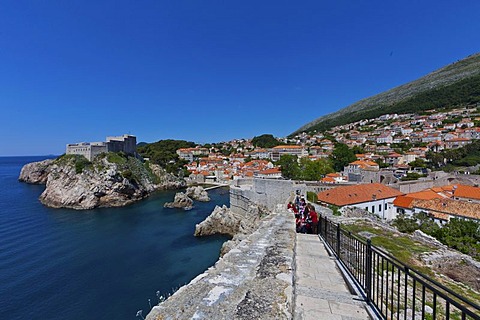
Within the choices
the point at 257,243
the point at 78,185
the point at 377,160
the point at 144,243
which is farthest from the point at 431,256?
the point at 377,160

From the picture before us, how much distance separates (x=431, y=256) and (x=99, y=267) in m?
20.9

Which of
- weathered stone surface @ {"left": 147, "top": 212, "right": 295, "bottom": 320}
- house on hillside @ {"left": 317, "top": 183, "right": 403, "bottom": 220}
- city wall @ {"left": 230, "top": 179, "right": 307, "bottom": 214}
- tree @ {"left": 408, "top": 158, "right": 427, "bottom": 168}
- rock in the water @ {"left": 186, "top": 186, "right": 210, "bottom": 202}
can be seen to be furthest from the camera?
tree @ {"left": 408, "top": 158, "right": 427, "bottom": 168}

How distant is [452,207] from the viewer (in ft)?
64.4

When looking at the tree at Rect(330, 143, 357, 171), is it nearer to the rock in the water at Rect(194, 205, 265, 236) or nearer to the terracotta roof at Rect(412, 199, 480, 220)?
the terracotta roof at Rect(412, 199, 480, 220)

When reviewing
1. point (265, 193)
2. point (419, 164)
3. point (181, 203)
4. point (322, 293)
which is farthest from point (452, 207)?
point (181, 203)

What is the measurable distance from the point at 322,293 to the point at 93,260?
2200 centimetres

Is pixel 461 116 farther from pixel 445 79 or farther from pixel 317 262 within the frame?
pixel 317 262

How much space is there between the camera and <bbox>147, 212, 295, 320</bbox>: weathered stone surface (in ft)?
6.69

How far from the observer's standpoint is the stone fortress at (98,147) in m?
49.5

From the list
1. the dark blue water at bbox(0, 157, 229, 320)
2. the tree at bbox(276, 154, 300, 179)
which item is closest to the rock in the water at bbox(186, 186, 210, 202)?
the dark blue water at bbox(0, 157, 229, 320)

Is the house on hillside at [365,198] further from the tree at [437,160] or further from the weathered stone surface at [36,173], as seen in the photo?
the weathered stone surface at [36,173]

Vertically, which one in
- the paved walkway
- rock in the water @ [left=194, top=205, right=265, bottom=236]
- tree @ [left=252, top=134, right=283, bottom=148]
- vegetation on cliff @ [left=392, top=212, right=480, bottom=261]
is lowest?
rock in the water @ [left=194, top=205, right=265, bottom=236]

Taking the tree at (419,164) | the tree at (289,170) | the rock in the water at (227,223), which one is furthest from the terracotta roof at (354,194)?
the tree at (419,164)

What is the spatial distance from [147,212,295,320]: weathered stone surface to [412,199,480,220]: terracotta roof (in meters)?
23.1
